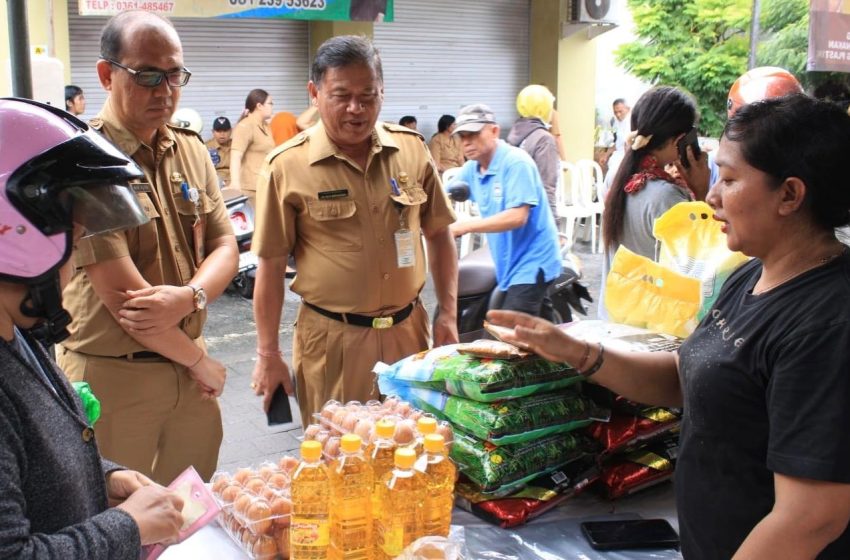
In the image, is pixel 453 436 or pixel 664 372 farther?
pixel 453 436

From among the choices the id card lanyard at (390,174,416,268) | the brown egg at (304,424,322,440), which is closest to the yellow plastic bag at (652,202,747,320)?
the id card lanyard at (390,174,416,268)

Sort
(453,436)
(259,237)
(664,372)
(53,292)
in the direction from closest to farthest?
(53,292) → (664,372) → (453,436) → (259,237)

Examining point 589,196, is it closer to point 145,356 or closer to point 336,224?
point 336,224

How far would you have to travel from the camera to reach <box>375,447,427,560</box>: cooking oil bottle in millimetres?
1757

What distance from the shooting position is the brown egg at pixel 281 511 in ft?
6.05

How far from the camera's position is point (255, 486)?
1937 millimetres

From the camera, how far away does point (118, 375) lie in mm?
2625

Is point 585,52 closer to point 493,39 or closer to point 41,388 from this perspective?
point 493,39

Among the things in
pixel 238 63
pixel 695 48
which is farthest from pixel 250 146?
pixel 695 48

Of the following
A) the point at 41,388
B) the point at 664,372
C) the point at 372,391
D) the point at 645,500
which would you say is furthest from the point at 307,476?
the point at 372,391

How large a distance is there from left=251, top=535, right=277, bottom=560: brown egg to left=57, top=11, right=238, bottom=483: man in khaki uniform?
90cm

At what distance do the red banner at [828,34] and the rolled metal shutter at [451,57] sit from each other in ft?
18.3

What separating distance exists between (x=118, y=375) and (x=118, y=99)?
86 centimetres

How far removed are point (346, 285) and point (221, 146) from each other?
6869 millimetres
